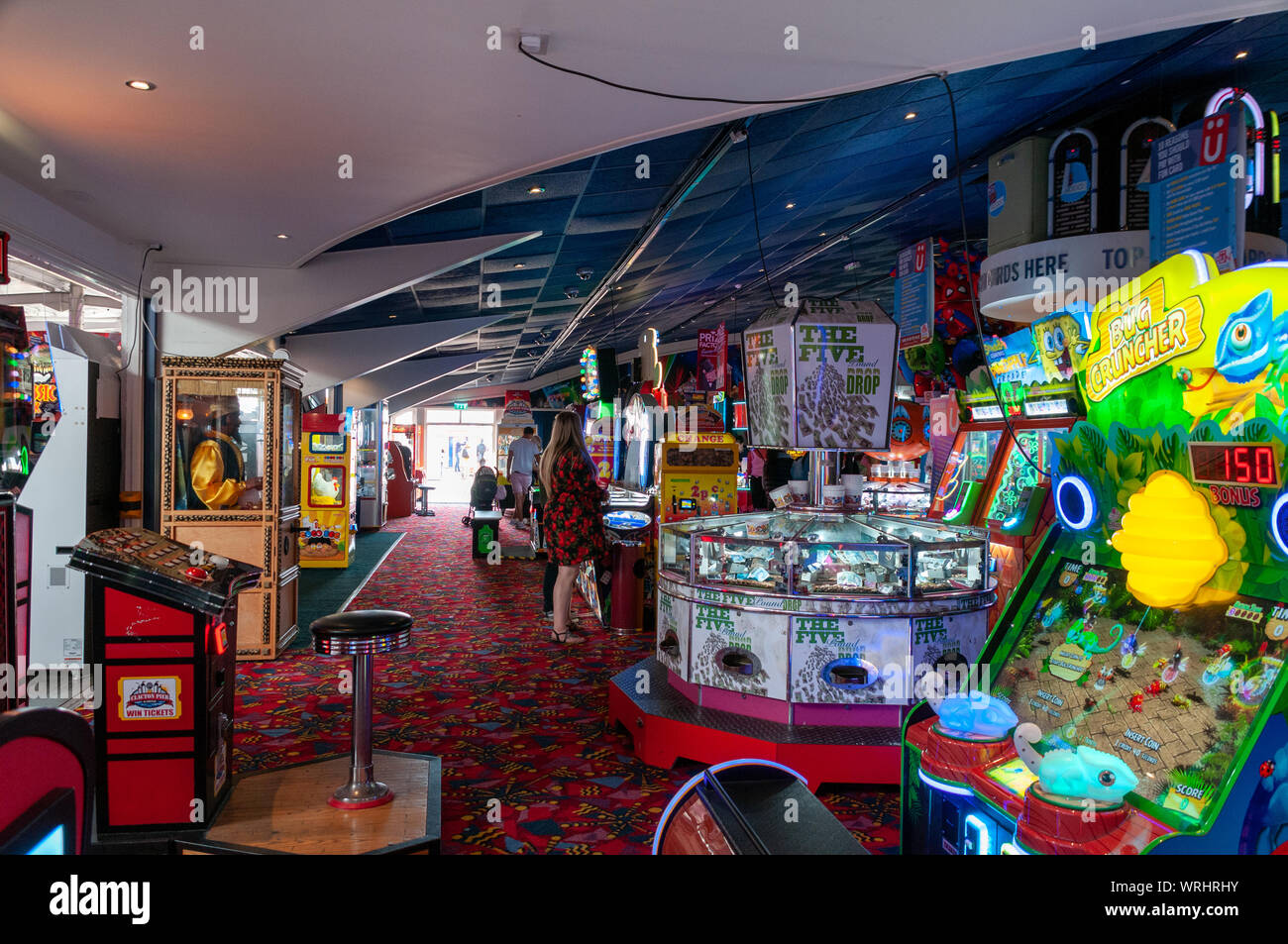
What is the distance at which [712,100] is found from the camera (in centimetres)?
358

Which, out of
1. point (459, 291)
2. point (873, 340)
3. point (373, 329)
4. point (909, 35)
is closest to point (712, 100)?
point (909, 35)

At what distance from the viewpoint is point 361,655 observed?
10.6 feet

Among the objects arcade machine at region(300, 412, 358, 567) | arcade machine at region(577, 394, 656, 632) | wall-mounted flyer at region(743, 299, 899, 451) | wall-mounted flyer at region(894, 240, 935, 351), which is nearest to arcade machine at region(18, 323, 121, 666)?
arcade machine at region(577, 394, 656, 632)

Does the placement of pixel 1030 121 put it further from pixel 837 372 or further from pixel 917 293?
pixel 837 372

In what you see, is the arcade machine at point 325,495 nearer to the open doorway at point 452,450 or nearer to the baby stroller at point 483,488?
the baby stroller at point 483,488

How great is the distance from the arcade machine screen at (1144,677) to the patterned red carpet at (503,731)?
4.19ft

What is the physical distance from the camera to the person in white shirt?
1404 centimetres

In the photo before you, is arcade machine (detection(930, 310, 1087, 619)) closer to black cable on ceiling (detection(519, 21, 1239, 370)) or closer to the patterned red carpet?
black cable on ceiling (detection(519, 21, 1239, 370))

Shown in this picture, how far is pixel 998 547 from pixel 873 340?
1548 millimetres

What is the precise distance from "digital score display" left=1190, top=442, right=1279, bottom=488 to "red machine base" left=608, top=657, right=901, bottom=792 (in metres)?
2.22

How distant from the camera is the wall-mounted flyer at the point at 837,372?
3.98 m

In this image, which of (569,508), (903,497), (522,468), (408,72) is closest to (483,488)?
(522,468)

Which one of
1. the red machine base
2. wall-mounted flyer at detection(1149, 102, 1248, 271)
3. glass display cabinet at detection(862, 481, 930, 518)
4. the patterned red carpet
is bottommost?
the patterned red carpet

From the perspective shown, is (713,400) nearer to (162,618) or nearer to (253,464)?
(253,464)
